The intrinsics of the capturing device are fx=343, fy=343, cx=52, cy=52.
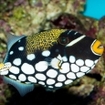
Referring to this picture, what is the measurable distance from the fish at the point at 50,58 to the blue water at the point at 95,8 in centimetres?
324

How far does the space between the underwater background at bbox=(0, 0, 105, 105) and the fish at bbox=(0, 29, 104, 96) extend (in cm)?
203

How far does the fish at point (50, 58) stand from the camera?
92.2 inches

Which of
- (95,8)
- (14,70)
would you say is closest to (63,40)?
(14,70)

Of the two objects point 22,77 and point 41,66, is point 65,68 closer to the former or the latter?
point 41,66

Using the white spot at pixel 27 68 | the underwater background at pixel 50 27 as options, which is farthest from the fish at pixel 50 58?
the underwater background at pixel 50 27

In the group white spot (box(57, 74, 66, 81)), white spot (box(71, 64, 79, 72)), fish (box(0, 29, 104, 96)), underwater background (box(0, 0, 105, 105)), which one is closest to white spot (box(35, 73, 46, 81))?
fish (box(0, 29, 104, 96))

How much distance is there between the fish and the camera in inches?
92.2

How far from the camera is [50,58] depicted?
241 cm

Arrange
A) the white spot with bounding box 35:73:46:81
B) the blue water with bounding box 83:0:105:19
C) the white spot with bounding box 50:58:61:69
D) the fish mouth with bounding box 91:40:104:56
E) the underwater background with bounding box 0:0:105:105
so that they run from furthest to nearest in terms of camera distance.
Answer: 1. the blue water with bounding box 83:0:105:19
2. the underwater background with bounding box 0:0:105:105
3. the white spot with bounding box 35:73:46:81
4. the white spot with bounding box 50:58:61:69
5. the fish mouth with bounding box 91:40:104:56

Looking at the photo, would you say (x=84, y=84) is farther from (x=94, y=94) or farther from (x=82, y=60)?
(x=82, y=60)

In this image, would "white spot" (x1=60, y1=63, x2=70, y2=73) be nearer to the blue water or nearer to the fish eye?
the fish eye

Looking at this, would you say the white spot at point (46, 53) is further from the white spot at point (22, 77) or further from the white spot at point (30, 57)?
the white spot at point (22, 77)

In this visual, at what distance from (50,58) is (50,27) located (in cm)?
271

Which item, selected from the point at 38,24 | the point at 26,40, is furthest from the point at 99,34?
the point at 26,40
